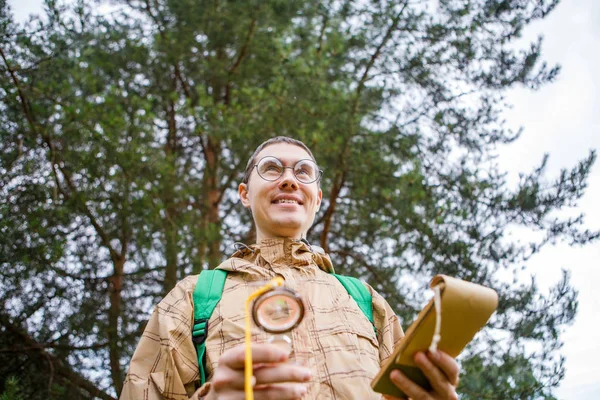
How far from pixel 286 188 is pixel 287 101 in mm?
3642

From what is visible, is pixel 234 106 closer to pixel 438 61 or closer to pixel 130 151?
pixel 130 151

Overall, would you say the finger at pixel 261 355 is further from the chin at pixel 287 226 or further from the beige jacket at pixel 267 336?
the chin at pixel 287 226

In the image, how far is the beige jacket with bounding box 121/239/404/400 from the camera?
1935mm

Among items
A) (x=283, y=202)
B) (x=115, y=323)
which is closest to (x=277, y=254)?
(x=283, y=202)

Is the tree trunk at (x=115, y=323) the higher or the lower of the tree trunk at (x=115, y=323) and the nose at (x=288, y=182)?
the higher

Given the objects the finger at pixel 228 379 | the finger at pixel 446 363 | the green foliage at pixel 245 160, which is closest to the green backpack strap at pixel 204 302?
the finger at pixel 228 379

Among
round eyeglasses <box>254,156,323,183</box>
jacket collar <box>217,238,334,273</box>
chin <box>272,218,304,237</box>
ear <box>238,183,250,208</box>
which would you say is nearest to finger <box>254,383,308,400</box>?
jacket collar <box>217,238,334,273</box>

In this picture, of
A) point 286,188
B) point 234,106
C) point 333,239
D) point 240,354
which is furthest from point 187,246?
point 240,354

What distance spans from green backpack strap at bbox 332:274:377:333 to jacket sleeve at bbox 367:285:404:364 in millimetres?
41

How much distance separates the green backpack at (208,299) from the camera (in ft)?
6.91

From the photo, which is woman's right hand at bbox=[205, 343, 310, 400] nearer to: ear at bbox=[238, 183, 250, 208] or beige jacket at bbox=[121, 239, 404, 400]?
beige jacket at bbox=[121, 239, 404, 400]

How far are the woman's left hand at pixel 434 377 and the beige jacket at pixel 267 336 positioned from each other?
0.33 meters

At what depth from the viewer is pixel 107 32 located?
7094 millimetres

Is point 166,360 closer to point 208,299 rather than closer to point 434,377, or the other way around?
point 208,299
